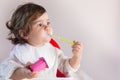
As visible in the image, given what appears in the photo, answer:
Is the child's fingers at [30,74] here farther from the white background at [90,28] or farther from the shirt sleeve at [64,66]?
the white background at [90,28]

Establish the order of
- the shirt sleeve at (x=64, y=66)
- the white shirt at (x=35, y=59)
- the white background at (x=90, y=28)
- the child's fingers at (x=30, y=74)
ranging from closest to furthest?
the child's fingers at (x=30, y=74) → the white shirt at (x=35, y=59) → the shirt sleeve at (x=64, y=66) → the white background at (x=90, y=28)

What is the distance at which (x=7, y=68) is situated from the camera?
0.94 meters

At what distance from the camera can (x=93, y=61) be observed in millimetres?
1378

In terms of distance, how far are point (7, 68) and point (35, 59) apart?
119mm

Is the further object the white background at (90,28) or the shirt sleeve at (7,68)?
the white background at (90,28)

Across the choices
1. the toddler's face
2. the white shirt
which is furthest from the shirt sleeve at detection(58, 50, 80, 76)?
the toddler's face

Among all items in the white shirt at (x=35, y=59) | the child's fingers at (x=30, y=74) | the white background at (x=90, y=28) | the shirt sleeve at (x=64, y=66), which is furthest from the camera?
the white background at (x=90, y=28)

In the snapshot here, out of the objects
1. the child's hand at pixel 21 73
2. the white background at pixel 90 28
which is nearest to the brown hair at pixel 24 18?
the child's hand at pixel 21 73

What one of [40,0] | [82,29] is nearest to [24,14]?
[40,0]

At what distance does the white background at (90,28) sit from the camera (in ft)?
4.25

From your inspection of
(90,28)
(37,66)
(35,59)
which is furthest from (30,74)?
(90,28)

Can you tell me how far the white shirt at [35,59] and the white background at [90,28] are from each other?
0.27 m

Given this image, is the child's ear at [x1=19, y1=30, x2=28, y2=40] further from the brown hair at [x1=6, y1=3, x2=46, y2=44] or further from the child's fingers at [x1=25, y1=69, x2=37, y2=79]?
the child's fingers at [x1=25, y1=69, x2=37, y2=79]

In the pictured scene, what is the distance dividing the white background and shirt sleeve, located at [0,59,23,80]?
0.35 metres
